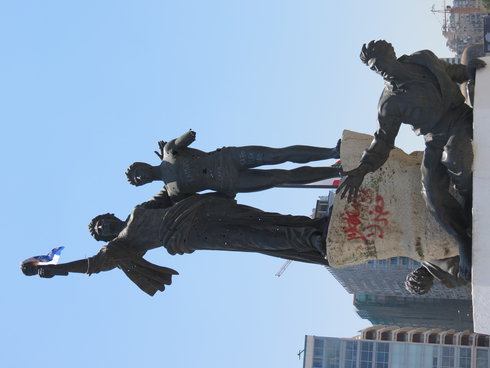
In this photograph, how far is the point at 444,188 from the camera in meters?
8.82

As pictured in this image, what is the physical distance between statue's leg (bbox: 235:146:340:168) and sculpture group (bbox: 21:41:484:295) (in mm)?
13

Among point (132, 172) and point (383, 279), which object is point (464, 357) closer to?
point (383, 279)

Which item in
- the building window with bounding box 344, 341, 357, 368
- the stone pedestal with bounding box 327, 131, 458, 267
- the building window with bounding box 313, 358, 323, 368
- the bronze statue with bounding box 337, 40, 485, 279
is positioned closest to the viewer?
the bronze statue with bounding box 337, 40, 485, 279

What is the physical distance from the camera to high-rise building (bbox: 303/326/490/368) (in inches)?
2347

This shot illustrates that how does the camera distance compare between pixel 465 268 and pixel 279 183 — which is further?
pixel 279 183

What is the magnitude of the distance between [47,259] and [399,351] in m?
51.5

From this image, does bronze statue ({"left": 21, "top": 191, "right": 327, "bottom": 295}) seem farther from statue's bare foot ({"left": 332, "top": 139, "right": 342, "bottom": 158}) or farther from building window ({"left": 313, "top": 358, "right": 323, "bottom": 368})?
building window ({"left": 313, "top": 358, "right": 323, "bottom": 368})

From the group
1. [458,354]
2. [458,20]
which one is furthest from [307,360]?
[458,20]

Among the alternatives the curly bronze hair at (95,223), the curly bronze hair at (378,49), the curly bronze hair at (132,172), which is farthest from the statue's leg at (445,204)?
the curly bronze hair at (95,223)

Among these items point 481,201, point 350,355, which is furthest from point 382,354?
point 481,201

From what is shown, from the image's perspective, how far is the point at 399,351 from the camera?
2355 inches

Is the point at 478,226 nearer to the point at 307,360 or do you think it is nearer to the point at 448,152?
the point at 448,152

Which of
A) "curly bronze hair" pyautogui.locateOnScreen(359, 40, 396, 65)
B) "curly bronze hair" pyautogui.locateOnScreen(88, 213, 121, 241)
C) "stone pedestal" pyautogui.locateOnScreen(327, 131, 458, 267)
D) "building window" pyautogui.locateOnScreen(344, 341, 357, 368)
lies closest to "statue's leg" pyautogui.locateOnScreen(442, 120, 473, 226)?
"stone pedestal" pyautogui.locateOnScreen(327, 131, 458, 267)

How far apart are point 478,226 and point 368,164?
1349 mm
